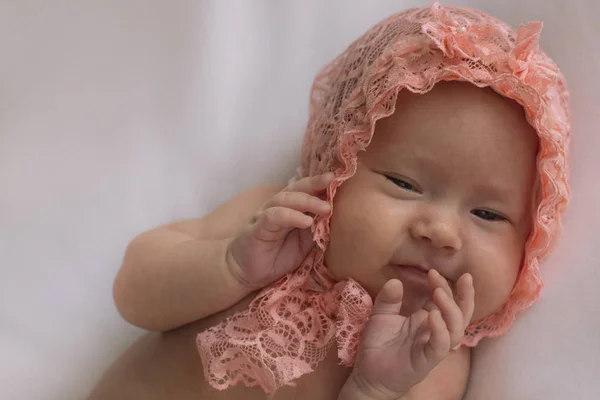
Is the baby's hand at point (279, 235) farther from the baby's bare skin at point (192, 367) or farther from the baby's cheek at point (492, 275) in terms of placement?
the baby's cheek at point (492, 275)

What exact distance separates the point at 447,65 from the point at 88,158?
72cm

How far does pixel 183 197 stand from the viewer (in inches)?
45.0

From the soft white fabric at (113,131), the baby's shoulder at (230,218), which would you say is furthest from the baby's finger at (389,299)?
the soft white fabric at (113,131)

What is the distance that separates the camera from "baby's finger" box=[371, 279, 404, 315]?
0.68 meters

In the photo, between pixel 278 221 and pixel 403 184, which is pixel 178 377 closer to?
pixel 278 221

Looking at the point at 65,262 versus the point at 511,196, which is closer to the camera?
the point at 511,196

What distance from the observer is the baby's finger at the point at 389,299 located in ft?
2.22

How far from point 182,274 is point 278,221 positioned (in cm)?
18

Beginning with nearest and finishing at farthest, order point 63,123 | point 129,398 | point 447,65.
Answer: point 447,65 < point 129,398 < point 63,123

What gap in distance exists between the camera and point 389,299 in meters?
0.69

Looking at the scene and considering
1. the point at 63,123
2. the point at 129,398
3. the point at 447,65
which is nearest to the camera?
the point at 447,65

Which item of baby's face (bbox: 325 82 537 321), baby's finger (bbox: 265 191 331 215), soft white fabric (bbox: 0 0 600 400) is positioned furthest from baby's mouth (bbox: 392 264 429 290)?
soft white fabric (bbox: 0 0 600 400)

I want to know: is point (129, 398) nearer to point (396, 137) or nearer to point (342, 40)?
point (396, 137)

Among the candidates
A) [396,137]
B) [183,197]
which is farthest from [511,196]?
[183,197]
